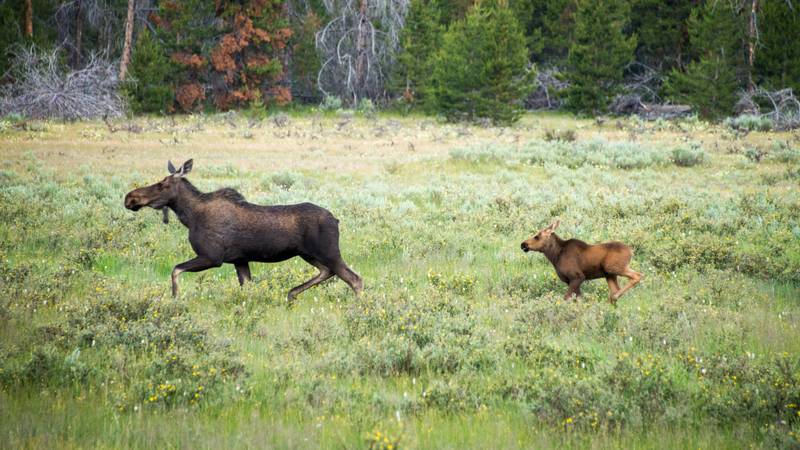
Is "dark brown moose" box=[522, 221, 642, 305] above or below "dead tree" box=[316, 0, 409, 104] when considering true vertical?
→ above

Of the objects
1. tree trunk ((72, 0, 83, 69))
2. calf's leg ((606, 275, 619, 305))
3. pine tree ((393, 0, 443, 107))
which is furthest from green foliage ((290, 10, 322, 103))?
calf's leg ((606, 275, 619, 305))

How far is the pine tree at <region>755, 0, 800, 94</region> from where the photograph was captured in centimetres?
3866

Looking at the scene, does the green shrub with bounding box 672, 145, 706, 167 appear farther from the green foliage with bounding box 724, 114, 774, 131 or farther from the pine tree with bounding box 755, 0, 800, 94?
the pine tree with bounding box 755, 0, 800, 94

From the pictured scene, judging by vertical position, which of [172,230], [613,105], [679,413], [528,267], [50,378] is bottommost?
[613,105]

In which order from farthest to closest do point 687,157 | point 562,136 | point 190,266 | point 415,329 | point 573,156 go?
point 562,136 → point 573,156 → point 687,157 → point 190,266 → point 415,329

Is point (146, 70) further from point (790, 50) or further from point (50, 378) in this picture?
point (50, 378)

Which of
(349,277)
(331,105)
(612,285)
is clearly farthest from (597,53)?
(349,277)

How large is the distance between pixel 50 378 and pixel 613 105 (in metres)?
47.2

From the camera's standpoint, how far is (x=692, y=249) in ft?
38.7

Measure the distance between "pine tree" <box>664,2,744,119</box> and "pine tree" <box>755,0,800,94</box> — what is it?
4.51ft

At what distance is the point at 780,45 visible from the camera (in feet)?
131

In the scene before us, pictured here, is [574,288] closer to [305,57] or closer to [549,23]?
[549,23]

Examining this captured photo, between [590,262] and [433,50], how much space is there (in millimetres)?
42294

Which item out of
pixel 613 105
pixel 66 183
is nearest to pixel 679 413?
pixel 66 183
